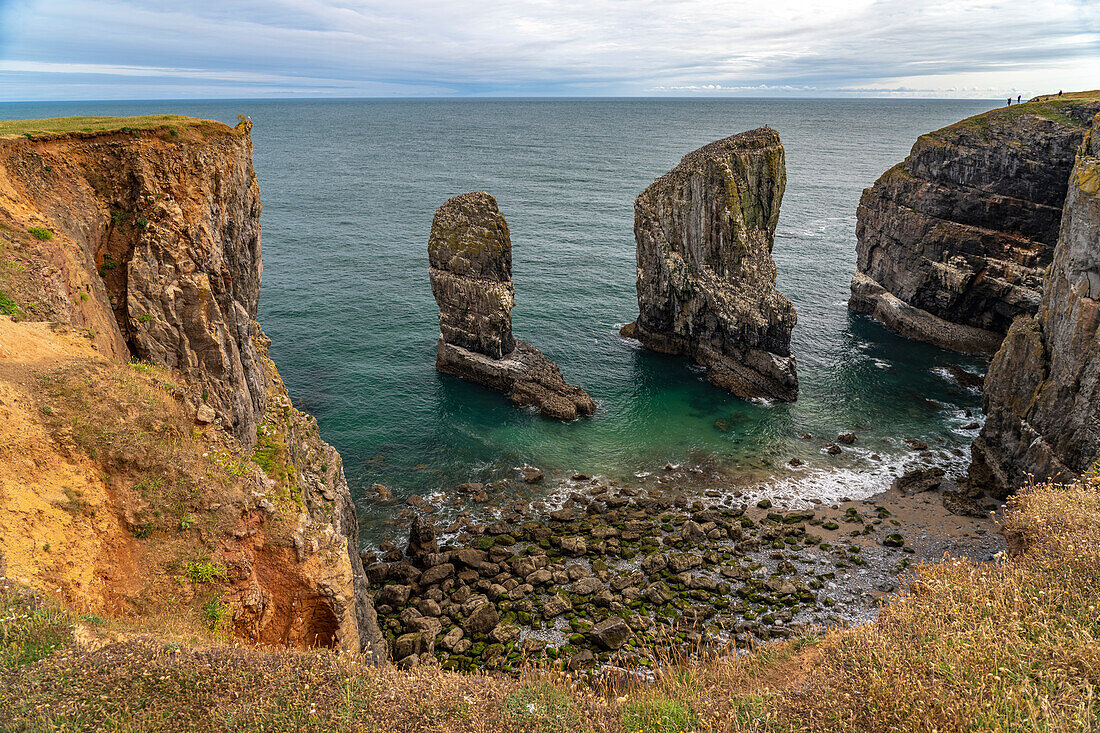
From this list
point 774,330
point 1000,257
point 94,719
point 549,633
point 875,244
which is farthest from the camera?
point 875,244

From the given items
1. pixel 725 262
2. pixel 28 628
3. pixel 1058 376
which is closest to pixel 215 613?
pixel 28 628

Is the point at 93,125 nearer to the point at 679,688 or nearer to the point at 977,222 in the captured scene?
the point at 679,688

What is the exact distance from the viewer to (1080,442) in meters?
29.5

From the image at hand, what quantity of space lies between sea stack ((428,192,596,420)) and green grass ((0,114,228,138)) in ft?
75.8

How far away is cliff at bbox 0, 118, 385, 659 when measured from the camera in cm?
1306

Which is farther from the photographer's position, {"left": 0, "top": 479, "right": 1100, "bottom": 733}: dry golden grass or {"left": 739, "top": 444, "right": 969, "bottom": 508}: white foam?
{"left": 739, "top": 444, "right": 969, "bottom": 508}: white foam

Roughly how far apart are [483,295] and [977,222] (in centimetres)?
4616

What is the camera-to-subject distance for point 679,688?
12.6 metres

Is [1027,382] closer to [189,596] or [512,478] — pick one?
[512,478]

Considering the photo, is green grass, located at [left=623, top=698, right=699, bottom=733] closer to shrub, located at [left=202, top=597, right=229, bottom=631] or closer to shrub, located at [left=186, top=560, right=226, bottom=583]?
shrub, located at [left=202, top=597, right=229, bottom=631]

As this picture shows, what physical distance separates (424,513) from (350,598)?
16.6 m

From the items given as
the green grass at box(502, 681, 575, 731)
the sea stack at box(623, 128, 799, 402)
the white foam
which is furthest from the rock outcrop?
the green grass at box(502, 681, 575, 731)

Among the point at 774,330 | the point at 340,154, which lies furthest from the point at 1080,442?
the point at 340,154

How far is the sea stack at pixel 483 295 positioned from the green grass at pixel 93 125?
75.8ft
